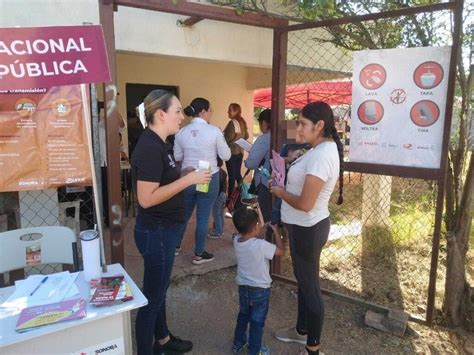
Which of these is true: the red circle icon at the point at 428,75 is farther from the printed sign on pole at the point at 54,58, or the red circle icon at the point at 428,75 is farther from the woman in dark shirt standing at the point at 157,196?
the printed sign on pole at the point at 54,58

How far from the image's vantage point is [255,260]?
248cm

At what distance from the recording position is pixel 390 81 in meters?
2.86

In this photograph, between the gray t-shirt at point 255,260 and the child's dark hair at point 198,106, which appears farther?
the child's dark hair at point 198,106

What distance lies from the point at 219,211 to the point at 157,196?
2669mm

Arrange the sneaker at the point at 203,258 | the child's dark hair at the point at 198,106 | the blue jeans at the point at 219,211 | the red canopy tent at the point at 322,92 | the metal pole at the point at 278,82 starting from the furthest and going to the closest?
the red canopy tent at the point at 322,92, the blue jeans at the point at 219,211, the sneaker at the point at 203,258, the child's dark hair at the point at 198,106, the metal pole at the point at 278,82

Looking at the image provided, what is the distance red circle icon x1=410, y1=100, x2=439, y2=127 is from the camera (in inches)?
107

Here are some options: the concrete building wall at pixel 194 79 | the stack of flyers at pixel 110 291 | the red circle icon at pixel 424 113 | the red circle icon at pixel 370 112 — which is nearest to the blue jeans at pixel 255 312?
the stack of flyers at pixel 110 291

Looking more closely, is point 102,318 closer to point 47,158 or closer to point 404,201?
point 47,158

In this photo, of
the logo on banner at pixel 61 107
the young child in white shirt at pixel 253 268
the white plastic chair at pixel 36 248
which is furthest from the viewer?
the logo on banner at pixel 61 107

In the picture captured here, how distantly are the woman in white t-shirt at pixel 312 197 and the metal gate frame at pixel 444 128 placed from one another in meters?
0.71

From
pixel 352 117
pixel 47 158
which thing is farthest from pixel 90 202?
pixel 352 117

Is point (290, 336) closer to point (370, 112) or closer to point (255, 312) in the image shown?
point (255, 312)

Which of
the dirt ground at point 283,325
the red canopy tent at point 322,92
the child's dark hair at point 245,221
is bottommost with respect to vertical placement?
the dirt ground at point 283,325

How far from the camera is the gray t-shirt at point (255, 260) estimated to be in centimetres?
247
